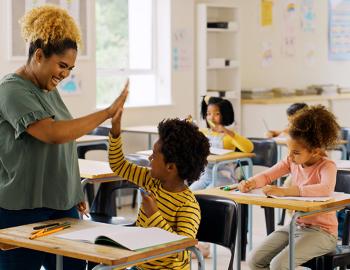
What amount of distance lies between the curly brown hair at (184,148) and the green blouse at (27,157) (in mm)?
362

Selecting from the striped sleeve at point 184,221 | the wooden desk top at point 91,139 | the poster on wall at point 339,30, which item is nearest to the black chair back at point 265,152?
the wooden desk top at point 91,139

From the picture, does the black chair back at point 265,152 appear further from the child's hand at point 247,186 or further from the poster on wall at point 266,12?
the poster on wall at point 266,12

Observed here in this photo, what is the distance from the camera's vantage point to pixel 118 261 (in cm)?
208

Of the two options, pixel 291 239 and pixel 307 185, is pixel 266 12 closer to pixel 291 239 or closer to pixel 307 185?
pixel 307 185

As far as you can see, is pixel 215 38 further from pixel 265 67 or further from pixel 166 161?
pixel 166 161

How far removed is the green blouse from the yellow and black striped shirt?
0.27m

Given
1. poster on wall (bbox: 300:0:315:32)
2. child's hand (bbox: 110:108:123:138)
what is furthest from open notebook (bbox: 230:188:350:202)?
poster on wall (bbox: 300:0:315:32)

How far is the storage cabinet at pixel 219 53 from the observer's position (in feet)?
25.9

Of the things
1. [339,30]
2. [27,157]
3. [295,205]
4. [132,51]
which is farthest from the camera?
[339,30]

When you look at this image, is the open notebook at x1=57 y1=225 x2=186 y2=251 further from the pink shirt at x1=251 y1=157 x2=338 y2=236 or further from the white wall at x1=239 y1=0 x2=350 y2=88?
the white wall at x1=239 y1=0 x2=350 y2=88

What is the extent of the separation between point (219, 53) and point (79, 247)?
6345mm

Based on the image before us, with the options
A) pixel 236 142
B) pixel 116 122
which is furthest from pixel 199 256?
pixel 236 142

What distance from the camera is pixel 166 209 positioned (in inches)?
104

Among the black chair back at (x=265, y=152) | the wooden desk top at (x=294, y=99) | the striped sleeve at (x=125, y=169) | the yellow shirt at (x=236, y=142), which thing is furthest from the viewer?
the wooden desk top at (x=294, y=99)
